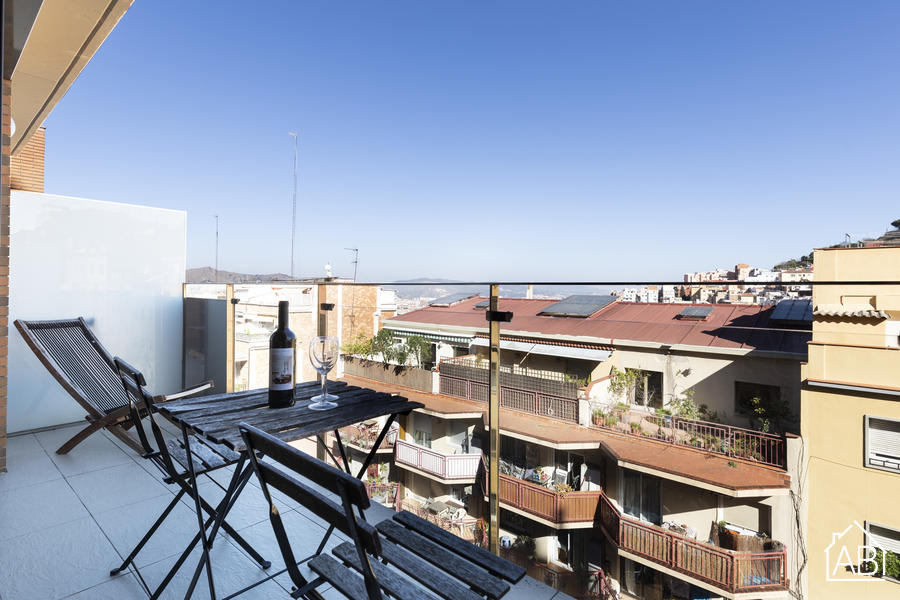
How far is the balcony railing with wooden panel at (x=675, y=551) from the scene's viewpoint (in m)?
→ 3.65

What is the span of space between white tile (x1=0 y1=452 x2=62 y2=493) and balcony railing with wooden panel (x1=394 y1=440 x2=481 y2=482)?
225 cm

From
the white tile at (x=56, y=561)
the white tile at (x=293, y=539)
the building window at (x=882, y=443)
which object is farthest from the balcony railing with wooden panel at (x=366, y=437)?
the building window at (x=882, y=443)

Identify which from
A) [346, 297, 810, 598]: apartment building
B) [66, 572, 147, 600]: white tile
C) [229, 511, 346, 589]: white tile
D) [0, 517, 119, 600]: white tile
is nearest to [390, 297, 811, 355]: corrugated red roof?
[346, 297, 810, 598]: apartment building

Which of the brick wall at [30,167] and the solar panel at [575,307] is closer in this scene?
the solar panel at [575,307]

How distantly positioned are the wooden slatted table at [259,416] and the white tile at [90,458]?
1911 mm

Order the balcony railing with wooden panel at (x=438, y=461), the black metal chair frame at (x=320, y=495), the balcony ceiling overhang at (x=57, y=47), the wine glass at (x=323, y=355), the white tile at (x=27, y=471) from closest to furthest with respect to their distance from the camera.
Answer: the black metal chair frame at (x=320, y=495)
the wine glass at (x=323, y=355)
the balcony ceiling overhang at (x=57, y=47)
the balcony railing with wooden panel at (x=438, y=461)
the white tile at (x=27, y=471)

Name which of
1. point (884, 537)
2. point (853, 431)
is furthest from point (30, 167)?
point (884, 537)

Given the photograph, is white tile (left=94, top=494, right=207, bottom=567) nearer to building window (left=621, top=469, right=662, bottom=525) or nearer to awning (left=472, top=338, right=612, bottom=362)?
awning (left=472, top=338, right=612, bottom=362)

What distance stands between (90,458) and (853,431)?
4.73 meters

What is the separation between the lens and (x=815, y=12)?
19.6 meters

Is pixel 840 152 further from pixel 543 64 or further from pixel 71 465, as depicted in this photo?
pixel 71 465

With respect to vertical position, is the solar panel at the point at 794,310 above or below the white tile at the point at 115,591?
above

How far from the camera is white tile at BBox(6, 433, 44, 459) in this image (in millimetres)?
3195

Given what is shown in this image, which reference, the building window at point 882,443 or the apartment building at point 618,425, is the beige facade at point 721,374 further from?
the building window at point 882,443
